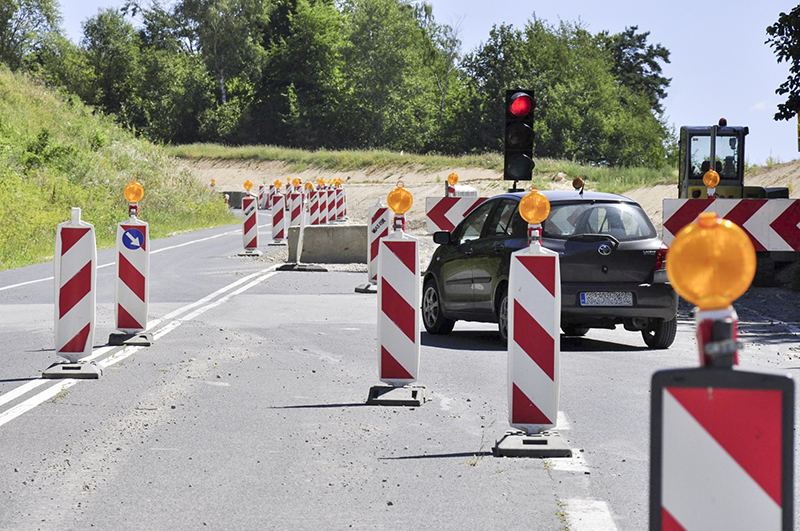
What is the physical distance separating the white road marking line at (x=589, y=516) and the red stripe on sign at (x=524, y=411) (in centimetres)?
141

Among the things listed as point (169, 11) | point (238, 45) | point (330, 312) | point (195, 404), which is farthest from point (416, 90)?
point (195, 404)

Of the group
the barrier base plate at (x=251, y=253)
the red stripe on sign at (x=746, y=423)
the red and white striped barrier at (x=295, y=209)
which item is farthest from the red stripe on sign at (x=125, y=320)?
the red and white striped barrier at (x=295, y=209)

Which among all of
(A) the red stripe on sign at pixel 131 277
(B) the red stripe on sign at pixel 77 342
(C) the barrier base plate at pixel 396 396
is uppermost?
(A) the red stripe on sign at pixel 131 277

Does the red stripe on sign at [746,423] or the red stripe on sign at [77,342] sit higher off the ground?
the red stripe on sign at [746,423]

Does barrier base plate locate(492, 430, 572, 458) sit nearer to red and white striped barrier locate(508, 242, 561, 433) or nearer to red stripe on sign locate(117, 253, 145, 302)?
red and white striped barrier locate(508, 242, 561, 433)

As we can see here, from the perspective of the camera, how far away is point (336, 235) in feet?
81.5

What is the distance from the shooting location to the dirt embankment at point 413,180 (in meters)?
51.2

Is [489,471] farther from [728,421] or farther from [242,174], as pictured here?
[242,174]

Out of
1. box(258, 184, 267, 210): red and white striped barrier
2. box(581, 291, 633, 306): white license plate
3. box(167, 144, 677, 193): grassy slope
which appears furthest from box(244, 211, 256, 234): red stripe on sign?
box(258, 184, 267, 210): red and white striped barrier

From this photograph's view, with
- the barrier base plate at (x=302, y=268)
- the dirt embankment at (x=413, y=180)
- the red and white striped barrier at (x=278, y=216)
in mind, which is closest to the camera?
the barrier base plate at (x=302, y=268)

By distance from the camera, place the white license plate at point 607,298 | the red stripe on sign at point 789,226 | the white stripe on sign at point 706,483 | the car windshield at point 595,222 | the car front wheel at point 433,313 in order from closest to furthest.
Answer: the white stripe on sign at point 706,483, the white license plate at point 607,298, the car windshield at point 595,222, the car front wheel at point 433,313, the red stripe on sign at point 789,226

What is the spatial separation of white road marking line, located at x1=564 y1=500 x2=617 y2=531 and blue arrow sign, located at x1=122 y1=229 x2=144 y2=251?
7138 mm

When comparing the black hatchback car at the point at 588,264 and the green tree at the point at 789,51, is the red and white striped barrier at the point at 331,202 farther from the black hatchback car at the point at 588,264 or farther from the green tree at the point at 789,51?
the black hatchback car at the point at 588,264

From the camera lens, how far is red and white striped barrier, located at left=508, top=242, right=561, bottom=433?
7.38 m
